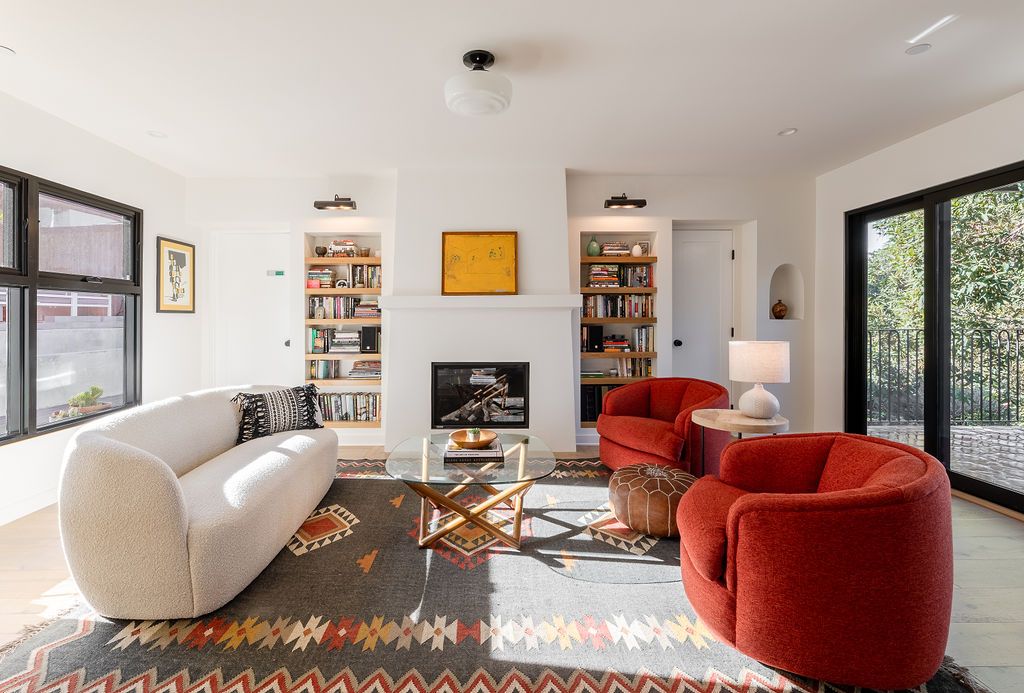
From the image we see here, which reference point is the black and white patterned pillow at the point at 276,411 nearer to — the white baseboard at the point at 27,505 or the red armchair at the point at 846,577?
the white baseboard at the point at 27,505

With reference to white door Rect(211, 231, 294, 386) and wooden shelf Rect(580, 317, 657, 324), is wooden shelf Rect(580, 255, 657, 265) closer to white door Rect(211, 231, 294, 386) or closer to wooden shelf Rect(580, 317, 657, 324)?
wooden shelf Rect(580, 317, 657, 324)

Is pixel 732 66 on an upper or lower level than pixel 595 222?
upper

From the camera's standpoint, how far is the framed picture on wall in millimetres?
4328

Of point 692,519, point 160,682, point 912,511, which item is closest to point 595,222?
point 692,519

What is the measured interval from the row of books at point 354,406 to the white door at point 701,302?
3056 mm

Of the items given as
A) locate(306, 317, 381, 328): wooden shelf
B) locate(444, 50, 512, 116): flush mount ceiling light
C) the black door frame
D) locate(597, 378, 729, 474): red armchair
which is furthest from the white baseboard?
the black door frame

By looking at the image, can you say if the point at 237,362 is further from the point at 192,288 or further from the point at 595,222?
the point at 595,222

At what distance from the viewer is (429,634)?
1.82 metres

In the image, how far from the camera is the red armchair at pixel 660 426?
10.8ft

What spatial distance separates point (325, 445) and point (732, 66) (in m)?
3.27

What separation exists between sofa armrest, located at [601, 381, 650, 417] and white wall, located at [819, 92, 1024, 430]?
200 centimetres

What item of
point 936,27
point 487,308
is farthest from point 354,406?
point 936,27

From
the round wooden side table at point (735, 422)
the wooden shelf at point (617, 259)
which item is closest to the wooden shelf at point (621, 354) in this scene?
the wooden shelf at point (617, 259)

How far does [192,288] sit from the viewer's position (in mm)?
4711
